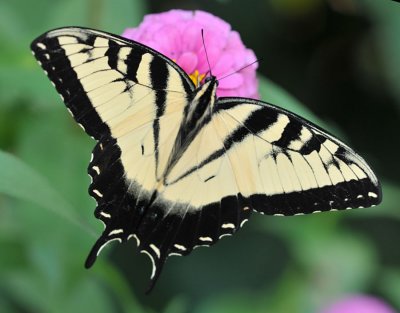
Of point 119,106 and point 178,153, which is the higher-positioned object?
point 119,106

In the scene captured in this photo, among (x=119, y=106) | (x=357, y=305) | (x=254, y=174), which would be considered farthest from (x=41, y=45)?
(x=357, y=305)

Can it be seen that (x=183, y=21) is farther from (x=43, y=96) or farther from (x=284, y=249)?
(x=284, y=249)

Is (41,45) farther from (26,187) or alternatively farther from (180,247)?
(180,247)

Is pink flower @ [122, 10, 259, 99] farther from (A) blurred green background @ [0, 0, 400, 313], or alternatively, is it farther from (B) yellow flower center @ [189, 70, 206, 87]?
(A) blurred green background @ [0, 0, 400, 313]

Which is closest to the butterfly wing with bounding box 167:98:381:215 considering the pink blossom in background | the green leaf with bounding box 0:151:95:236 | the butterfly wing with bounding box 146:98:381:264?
the butterfly wing with bounding box 146:98:381:264

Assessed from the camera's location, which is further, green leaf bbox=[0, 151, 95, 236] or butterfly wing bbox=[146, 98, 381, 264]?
butterfly wing bbox=[146, 98, 381, 264]

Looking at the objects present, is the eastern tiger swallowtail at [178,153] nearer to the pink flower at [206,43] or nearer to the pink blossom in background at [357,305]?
the pink flower at [206,43]
